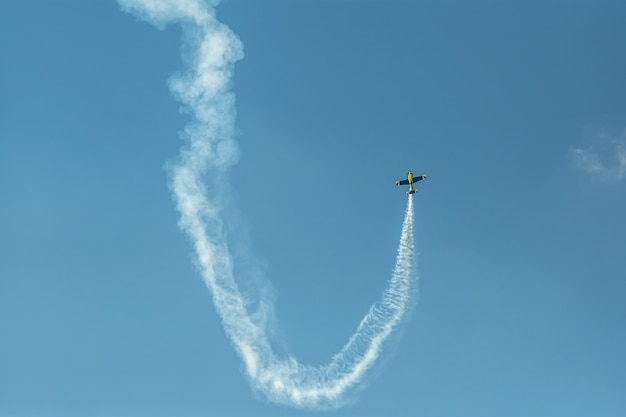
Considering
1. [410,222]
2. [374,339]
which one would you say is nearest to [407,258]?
[410,222]

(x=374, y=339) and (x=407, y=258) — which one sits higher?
(x=407, y=258)

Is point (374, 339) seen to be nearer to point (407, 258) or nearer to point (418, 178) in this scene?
point (407, 258)

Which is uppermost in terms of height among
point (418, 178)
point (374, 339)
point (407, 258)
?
point (418, 178)

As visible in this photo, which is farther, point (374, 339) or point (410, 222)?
point (410, 222)

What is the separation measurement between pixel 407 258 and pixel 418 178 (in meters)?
15.2

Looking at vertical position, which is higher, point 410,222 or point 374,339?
point 410,222

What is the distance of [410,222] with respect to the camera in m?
96.6

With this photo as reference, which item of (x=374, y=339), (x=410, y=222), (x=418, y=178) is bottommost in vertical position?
→ (x=374, y=339)

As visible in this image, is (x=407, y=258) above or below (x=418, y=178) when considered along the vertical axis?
below

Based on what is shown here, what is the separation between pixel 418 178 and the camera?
101 meters

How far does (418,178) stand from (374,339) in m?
28.1

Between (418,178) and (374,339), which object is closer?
(374,339)

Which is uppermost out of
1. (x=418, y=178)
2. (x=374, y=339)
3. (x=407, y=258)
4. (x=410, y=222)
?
(x=418, y=178)

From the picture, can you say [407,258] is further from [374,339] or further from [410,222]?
[374,339]
